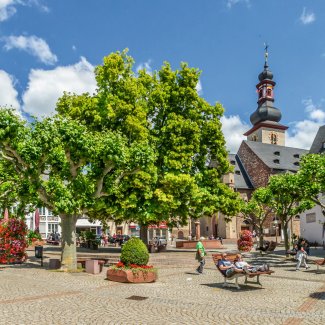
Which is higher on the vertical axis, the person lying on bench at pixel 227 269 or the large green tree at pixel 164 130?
the large green tree at pixel 164 130

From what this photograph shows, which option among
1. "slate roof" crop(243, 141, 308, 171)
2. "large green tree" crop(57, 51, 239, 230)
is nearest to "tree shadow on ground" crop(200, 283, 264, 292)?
"large green tree" crop(57, 51, 239, 230)

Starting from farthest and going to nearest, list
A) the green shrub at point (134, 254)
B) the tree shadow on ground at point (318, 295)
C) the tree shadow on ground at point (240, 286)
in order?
the green shrub at point (134, 254), the tree shadow on ground at point (240, 286), the tree shadow on ground at point (318, 295)

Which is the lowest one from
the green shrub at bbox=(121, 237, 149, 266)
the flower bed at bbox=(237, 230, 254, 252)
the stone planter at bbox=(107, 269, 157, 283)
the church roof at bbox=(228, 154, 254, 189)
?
the flower bed at bbox=(237, 230, 254, 252)

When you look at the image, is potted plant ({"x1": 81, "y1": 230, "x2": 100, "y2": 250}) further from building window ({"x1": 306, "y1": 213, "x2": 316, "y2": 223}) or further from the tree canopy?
building window ({"x1": 306, "y1": 213, "x2": 316, "y2": 223})

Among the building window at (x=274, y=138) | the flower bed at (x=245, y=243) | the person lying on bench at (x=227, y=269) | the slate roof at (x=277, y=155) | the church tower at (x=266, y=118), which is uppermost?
the church tower at (x=266, y=118)

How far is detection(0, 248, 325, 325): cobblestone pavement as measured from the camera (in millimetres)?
9281

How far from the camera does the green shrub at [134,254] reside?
15.3 metres

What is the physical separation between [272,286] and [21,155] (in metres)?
11.2

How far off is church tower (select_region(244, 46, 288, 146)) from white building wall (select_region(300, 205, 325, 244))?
41066mm

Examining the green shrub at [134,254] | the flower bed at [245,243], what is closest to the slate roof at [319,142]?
the flower bed at [245,243]

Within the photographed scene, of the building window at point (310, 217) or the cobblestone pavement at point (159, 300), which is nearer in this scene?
the cobblestone pavement at point (159, 300)

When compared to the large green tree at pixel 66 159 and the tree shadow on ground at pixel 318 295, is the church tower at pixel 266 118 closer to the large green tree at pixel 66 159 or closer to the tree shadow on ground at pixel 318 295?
the large green tree at pixel 66 159

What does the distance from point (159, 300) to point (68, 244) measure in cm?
823

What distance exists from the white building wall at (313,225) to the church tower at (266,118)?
4107 cm
